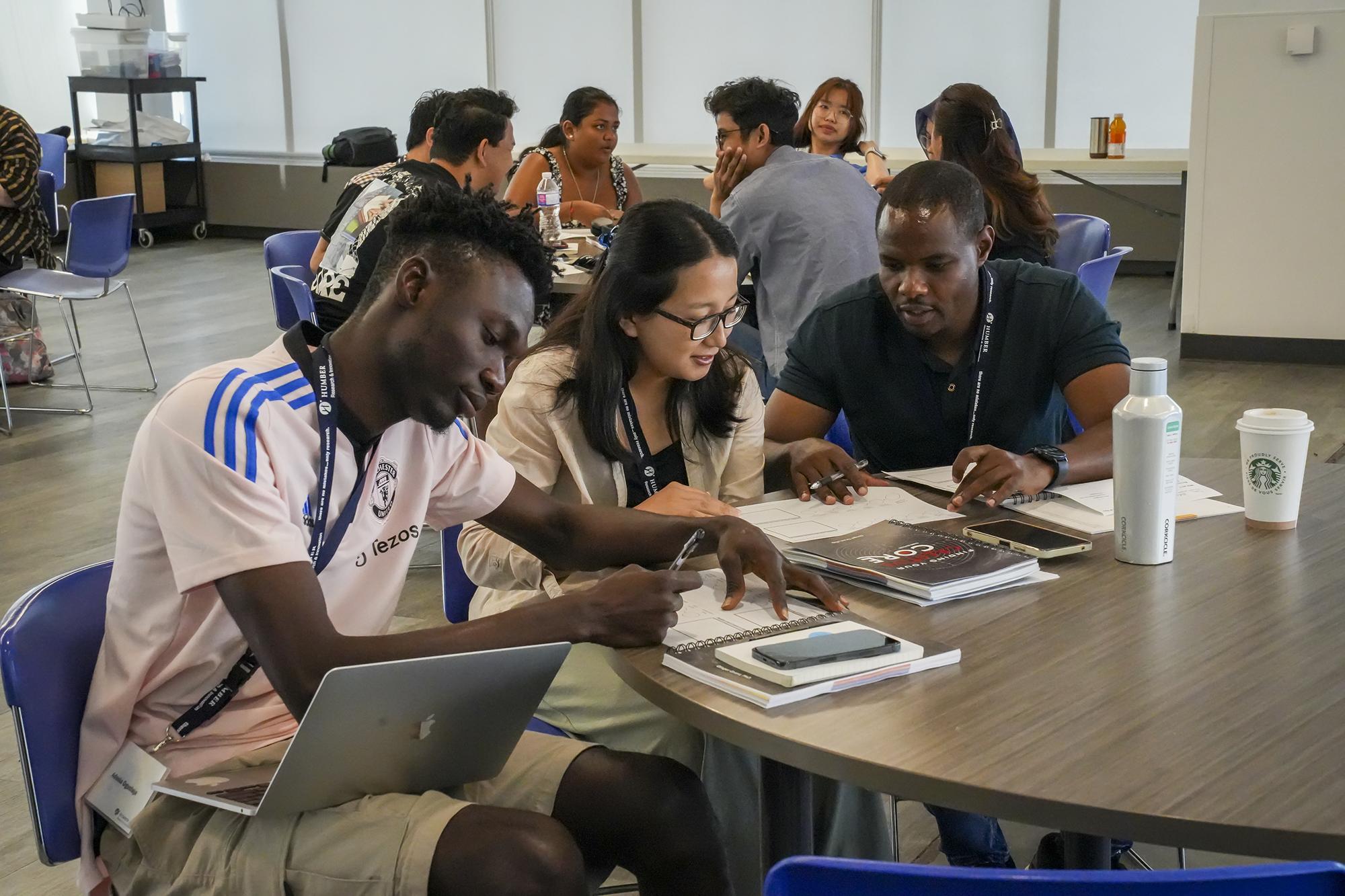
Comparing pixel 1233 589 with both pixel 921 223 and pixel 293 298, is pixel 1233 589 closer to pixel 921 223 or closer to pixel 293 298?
pixel 921 223

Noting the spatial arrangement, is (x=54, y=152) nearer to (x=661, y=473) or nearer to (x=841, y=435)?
(x=841, y=435)

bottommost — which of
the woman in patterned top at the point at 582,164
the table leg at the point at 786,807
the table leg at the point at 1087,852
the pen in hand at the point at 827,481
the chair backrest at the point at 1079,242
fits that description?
the table leg at the point at 1087,852

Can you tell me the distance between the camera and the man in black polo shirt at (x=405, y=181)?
3.78 m

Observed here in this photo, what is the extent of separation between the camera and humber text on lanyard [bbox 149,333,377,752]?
1497 mm

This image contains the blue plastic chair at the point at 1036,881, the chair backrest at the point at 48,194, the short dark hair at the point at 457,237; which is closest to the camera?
the blue plastic chair at the point at 1036,881

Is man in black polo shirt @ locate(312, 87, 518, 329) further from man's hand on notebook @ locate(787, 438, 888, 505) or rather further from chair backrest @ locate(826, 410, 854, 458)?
man's hand on notebook @ locate(787, 438, 888, 505)

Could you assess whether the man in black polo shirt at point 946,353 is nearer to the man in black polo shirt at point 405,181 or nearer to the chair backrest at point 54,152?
the man in black polo shirt at point 405,181

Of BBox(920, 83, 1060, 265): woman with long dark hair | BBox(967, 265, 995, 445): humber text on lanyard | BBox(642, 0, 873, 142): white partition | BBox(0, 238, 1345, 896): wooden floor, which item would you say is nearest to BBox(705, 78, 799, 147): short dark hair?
BBox(920, 83, 1060, 265): woman with long dark hair

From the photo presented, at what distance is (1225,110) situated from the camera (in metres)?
6.14

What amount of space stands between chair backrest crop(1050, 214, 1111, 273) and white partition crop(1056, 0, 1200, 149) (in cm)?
473

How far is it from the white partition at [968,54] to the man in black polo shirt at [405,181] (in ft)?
16.3

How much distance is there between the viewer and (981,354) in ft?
7.77

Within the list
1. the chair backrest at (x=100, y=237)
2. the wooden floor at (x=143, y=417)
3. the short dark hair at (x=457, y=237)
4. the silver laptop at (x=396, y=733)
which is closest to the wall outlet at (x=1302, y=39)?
the wooden floor at (x=143, y=417)

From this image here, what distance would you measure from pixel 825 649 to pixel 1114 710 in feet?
0.95
